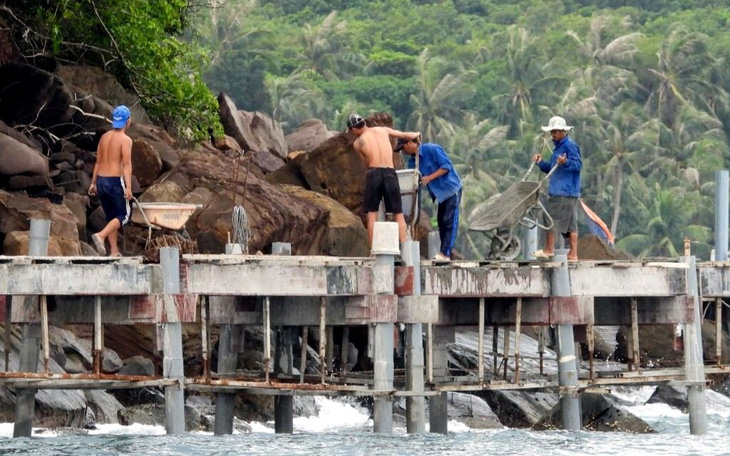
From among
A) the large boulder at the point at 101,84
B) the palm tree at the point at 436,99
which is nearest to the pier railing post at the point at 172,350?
the large boulder at the point at 101,84

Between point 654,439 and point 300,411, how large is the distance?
577 cm

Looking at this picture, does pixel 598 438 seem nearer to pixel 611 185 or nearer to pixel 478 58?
pixel 611 185

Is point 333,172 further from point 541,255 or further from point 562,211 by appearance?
point 541,255

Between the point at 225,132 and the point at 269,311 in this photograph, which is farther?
the point at 225,132

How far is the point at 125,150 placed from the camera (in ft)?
61.2

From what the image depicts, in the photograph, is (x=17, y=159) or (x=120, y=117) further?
(x=17, y=159)

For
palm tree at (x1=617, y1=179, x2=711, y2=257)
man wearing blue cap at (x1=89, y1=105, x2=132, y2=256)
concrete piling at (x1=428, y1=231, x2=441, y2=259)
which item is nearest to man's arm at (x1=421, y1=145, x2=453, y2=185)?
Answer: concrete piling at (x1=428, y1=231, x2=441, y2=259)

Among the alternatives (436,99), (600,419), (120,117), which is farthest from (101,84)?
(436,99)

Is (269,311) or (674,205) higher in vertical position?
(674,205)

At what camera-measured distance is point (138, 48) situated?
92.2ft

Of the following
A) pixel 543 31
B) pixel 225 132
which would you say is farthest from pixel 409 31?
pixel 225 132

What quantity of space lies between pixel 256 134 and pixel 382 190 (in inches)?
555

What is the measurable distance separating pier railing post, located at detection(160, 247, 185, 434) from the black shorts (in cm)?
283

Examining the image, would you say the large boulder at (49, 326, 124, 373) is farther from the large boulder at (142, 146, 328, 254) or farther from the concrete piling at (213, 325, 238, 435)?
the large boulder at (142, 146, 328, 254)
